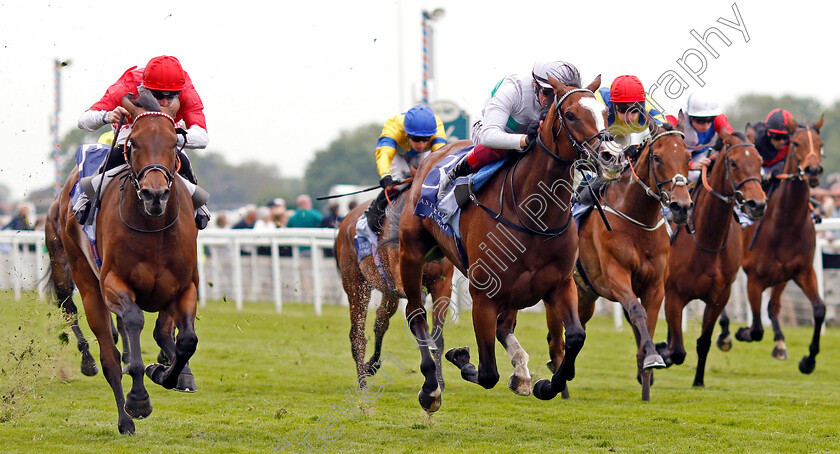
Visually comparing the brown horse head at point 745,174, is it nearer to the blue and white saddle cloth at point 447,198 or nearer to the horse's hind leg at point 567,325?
the blue and white saddle cloth at point 447,198

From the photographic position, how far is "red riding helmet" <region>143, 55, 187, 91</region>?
6.10 m

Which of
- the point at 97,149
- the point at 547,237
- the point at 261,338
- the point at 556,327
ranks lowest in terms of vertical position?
the point at 261,338

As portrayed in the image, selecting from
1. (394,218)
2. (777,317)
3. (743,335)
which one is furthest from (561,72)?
(777,317)

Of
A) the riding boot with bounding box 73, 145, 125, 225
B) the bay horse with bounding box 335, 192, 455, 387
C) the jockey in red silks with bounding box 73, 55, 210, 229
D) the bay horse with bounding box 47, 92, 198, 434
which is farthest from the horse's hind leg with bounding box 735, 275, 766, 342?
the riding boot with bounding box 73, 145, 125, 225

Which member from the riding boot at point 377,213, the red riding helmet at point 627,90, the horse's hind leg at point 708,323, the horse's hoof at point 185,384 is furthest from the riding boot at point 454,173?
the horse's hind leg at point 708,323

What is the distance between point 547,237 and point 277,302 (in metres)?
8.44

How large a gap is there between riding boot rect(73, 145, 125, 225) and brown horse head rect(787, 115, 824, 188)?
610cm

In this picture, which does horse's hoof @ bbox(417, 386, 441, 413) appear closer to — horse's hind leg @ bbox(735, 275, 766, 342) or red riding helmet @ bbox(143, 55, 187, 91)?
red riding helmet @ bbox(143, 55, 187, 91)

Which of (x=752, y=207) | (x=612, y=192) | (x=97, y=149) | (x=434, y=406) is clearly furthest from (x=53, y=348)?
(x=752, y=207)

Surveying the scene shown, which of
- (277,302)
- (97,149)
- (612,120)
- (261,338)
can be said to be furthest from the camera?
(277,302)

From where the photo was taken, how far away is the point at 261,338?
11617 mm

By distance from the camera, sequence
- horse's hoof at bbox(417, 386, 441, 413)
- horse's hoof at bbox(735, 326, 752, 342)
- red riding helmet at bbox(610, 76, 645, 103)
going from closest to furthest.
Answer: horse's hoof at bbox(417, 386, 441, 413), red riding helmet at bbox(610, 76, 645, 103), horse's hoof at bbox(735, 326, 752, 342)

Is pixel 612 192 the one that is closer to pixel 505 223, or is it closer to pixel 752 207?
pixel 752 207

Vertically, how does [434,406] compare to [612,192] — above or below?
below
